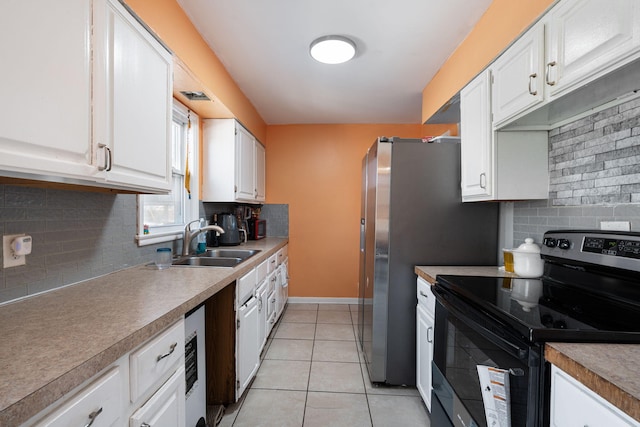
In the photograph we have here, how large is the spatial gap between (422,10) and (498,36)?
17.9 inches

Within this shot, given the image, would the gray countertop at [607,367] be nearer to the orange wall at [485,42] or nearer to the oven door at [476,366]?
the oven door at [476,366]

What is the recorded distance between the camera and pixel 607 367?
0.69 meters

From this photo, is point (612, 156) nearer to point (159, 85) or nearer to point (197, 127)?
point (159, 85)

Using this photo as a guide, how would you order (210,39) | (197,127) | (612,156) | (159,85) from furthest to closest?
(197,127)
(210,39)
(159,85)
(612,156)

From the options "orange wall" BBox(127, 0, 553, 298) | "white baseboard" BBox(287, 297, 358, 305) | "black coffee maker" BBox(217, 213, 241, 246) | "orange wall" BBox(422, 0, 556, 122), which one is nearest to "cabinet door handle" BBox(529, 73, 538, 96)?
"orange wall" BBox(422, 0, 556, 122)

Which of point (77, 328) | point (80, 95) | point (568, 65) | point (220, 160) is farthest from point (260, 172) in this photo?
point (568, 65)

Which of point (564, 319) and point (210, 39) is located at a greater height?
point (210, 39)

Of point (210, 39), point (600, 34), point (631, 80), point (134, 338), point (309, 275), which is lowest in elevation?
point (309, 275)

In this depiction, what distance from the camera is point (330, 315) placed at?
3.57 metres

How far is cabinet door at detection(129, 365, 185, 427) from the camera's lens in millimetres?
887

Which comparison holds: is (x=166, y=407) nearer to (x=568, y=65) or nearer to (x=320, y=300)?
(x=568, y=65)

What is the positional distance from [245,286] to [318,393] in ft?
2.95

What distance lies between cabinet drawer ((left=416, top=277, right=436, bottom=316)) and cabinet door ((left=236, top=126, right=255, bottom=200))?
1832 millimetres

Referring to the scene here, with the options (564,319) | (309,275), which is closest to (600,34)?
(564,319)
